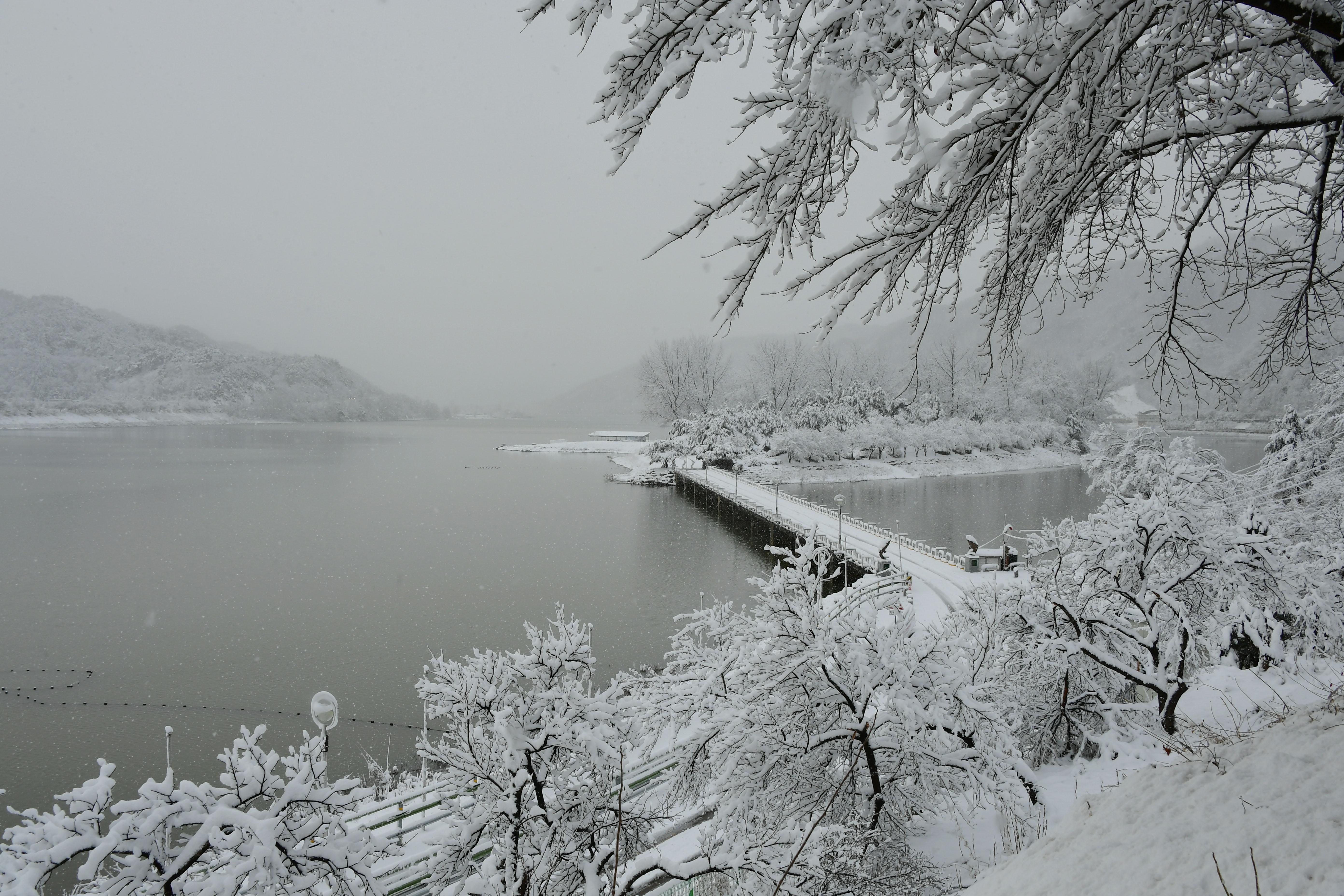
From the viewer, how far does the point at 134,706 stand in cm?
1170

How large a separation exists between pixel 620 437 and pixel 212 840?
83.1 m

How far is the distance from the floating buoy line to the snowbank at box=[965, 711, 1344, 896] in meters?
11.3

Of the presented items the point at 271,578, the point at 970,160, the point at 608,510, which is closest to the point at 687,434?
the point at 608,510

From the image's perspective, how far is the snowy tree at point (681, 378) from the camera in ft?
184

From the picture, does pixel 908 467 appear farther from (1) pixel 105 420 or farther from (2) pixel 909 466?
(1) pixel 105 420

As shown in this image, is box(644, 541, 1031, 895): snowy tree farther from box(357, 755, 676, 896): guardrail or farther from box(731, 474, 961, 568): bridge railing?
box(731, 474, 961, 568): bridge railing

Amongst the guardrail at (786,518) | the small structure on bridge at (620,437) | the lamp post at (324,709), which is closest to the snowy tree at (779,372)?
the guardrail at (786,518)

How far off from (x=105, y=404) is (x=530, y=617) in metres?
136

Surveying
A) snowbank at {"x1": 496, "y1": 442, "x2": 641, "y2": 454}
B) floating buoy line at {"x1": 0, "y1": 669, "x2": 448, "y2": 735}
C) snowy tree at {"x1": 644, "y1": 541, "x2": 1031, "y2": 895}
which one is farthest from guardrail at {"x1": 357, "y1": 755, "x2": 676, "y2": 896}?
snowbank at {"x1": 496, "y1": 442, "x2": 641, "y2": 454}

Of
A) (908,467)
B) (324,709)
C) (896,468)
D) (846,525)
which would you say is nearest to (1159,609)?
(324,709)

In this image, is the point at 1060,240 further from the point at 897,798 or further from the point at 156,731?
the point at 156,731

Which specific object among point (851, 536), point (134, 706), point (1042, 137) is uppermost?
point (1042, 137)

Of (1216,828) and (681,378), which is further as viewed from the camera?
(681,378)

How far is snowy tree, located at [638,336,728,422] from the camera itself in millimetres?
56062
